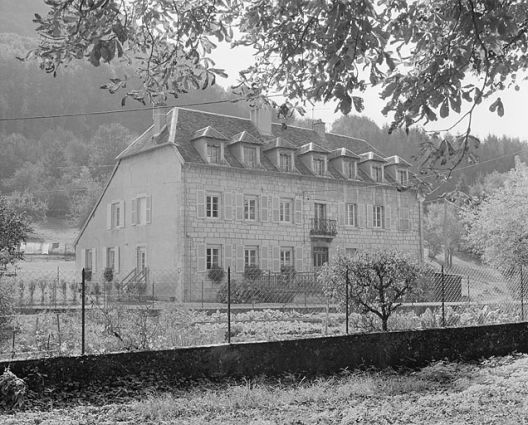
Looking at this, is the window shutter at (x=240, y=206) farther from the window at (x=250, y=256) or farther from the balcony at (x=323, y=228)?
the balcony at (x=323, y=228)

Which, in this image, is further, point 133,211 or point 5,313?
point 133,211

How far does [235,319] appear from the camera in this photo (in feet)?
57.1

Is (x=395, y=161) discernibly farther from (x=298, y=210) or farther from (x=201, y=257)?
(x=201, y=257)

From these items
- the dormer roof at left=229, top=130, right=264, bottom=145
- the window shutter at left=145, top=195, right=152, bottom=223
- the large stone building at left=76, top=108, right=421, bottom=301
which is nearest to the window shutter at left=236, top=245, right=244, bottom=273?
the large stone building at left=76, top=108, right=421, bottom=301

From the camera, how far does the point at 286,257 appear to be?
112 feet

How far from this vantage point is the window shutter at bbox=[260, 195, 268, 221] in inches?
1305

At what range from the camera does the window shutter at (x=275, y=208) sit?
110 feet

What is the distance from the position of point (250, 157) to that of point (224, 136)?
5.83 feet

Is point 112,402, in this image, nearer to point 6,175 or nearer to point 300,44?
point 300,44

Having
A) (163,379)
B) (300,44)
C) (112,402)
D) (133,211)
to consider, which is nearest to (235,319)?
(163,379)

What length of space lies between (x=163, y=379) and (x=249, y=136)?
25747mm

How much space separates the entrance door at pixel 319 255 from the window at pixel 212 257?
5.95m

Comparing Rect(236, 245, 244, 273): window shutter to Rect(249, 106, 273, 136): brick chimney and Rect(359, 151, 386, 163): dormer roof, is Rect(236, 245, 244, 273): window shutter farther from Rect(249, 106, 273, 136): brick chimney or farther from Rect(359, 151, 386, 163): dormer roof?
Rect(359, 151, 386, 163): dormer roof

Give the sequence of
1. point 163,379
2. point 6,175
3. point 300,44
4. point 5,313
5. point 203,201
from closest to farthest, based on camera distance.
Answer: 1. point 300,44
2. point 163,379
3. point 5,313
4. point 203,201
5. point 6,175
